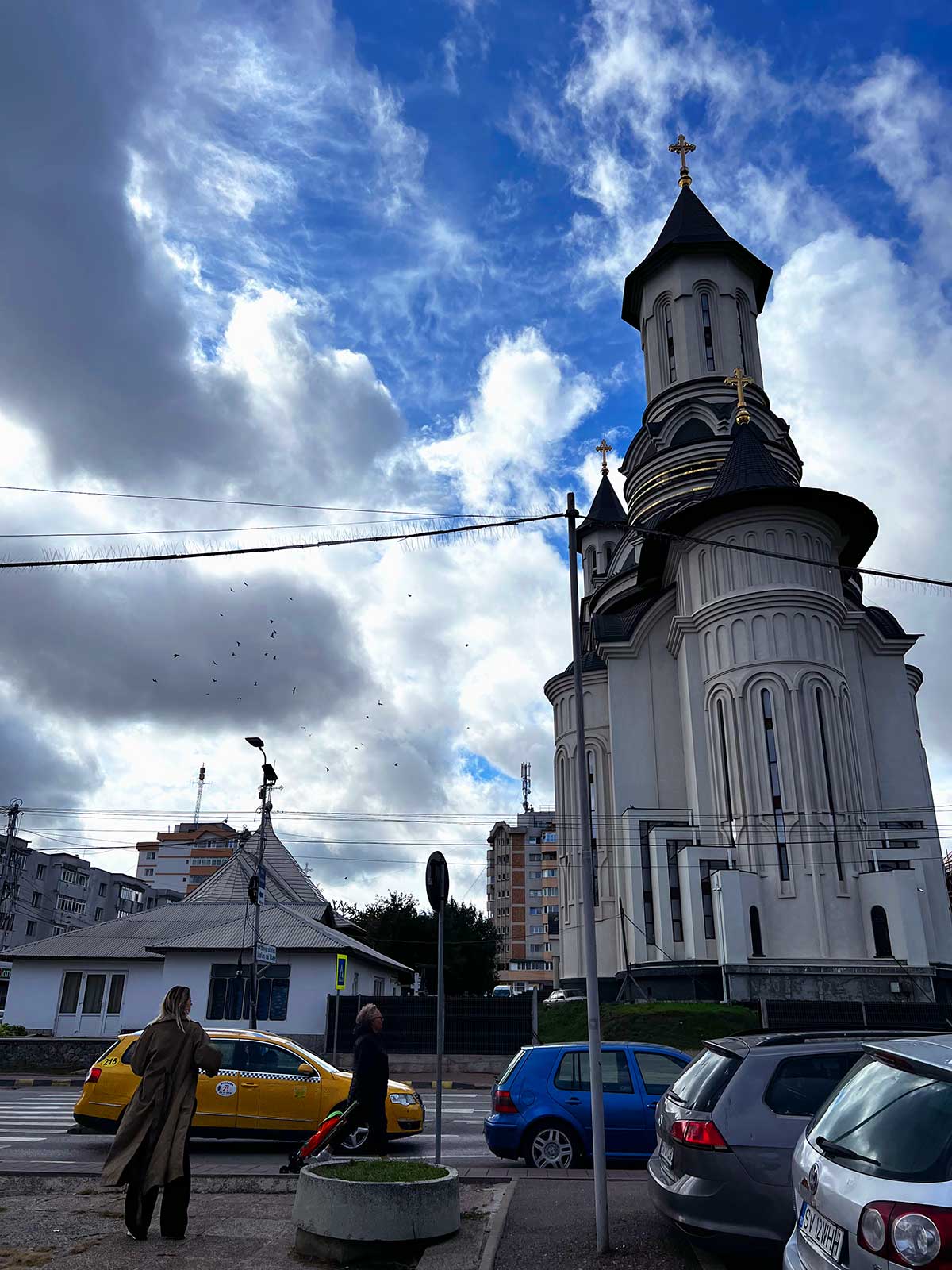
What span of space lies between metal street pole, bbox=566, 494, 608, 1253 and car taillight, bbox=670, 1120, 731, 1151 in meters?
0.61

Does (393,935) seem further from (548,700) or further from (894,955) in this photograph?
(894,955)

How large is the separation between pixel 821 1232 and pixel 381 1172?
13.5ft

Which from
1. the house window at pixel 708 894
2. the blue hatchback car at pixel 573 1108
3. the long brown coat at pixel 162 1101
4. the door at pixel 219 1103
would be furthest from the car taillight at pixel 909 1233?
the house window at pixel 708 894

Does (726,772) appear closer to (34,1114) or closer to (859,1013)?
(859,1013)

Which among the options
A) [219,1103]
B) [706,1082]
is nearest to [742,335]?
[219,1103]

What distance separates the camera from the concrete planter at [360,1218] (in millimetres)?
6480

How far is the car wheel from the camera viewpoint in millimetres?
10680

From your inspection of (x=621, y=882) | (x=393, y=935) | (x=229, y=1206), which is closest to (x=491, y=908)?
(x=393, y=935)

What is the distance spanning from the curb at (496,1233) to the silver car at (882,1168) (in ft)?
8.77

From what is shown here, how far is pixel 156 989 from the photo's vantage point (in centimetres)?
3064

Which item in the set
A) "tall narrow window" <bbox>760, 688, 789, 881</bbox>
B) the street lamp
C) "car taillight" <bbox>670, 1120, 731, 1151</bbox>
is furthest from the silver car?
"tall narrow window" <bbox>760, 688, 789, 881</bbox>

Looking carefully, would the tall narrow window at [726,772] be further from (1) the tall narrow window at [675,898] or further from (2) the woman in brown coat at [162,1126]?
(2) the woman in brown coat at [162,1126]

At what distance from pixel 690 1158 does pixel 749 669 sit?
28095 millimetres

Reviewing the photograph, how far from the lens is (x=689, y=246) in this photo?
5022 cm
